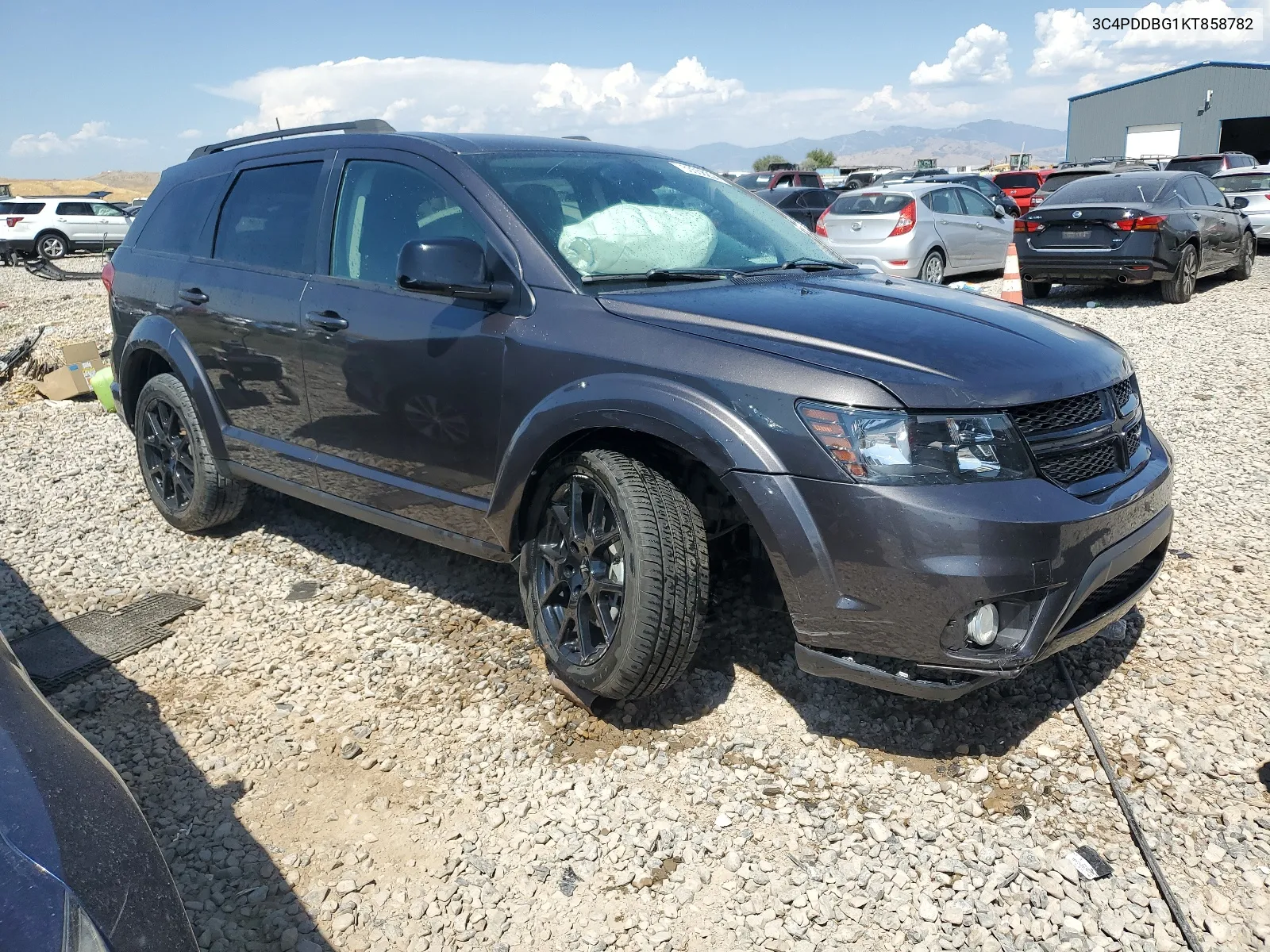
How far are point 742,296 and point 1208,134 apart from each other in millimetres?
53596

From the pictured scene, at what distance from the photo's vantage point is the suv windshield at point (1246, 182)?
16.2 m

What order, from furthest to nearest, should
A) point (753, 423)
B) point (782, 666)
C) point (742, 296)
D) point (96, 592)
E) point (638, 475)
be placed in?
point (96, 592) < point (782, 666) < point (742, 296) < point (638, 475) < point (753, 423)

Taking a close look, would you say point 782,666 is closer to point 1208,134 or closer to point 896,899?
point 896,899

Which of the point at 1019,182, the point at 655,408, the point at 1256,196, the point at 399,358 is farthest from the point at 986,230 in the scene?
the point at 1019,182

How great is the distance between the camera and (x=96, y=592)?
4.52 metres

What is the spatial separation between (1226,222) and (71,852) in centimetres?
1371

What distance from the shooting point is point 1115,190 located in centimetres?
1128

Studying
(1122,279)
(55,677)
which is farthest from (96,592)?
(1122,279)

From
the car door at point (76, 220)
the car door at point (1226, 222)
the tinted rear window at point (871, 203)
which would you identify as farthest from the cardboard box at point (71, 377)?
the car door at point (76, 220)

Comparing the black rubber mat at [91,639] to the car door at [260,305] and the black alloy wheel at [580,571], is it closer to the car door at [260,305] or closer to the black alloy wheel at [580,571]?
the car door at [260,305]

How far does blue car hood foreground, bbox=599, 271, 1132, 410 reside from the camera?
2.63 meters

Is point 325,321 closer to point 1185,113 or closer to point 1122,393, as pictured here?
point 1122,393

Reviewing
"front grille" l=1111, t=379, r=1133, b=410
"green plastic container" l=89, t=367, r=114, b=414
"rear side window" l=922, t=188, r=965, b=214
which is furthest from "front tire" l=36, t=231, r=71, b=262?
"front grille" l=1111, t=379, r=1133, b=410

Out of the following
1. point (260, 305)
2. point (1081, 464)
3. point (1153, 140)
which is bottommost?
point (1153, 140)
